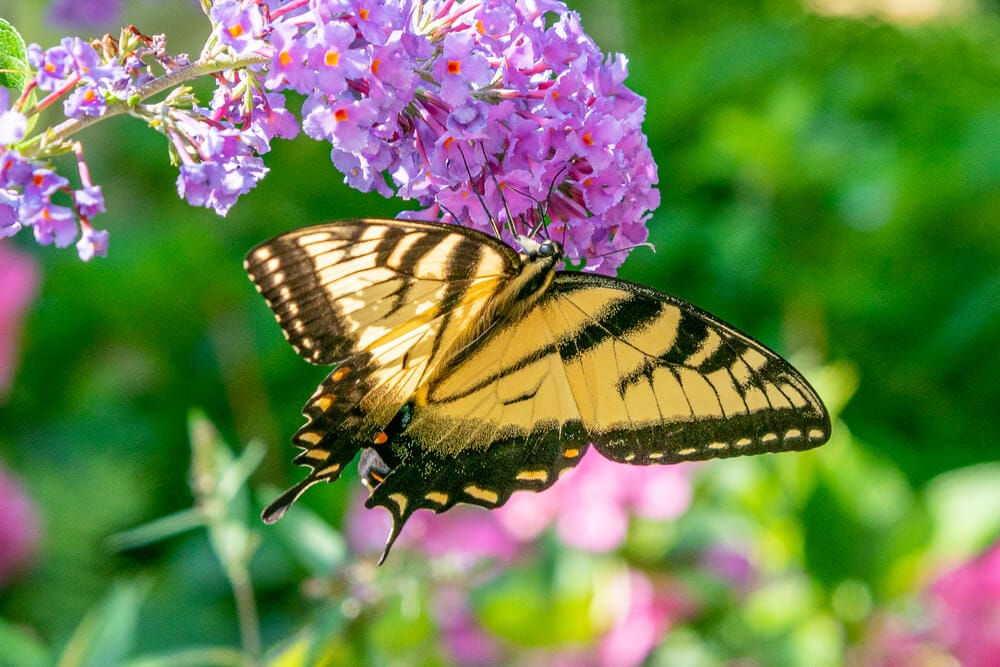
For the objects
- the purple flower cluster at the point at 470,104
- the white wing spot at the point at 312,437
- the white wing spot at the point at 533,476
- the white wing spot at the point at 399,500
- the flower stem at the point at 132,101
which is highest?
the flower stem at the point at 132,101

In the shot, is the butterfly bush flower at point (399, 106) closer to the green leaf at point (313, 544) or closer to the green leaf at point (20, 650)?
the green leaf at point (313, 544)

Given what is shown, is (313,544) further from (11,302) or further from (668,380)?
(11,302)

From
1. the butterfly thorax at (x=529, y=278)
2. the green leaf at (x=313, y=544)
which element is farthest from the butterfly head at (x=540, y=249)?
the green leaf at (x=313, y=544)

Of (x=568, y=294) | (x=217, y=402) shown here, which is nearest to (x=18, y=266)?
(x=217, y=402)

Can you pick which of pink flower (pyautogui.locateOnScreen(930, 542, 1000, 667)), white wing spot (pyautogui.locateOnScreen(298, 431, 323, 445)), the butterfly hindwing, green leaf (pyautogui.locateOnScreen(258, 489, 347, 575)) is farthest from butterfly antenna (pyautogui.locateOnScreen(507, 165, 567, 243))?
pink flower (pyautogui.locateOnScreen(930, 542, 1000, 667))

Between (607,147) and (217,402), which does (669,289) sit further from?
(607,147)

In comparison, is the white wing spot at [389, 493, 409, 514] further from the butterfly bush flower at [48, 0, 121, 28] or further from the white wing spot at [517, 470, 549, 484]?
the butterfly bush flower at [48, 0, 121, 28]
